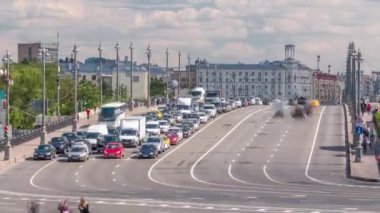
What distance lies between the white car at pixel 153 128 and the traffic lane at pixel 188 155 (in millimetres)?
2958

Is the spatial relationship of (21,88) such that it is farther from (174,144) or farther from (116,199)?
(116,199)

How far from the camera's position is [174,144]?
86.2m

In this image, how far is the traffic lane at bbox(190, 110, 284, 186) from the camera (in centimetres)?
6358

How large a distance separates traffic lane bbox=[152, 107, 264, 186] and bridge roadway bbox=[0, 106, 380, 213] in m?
0.06

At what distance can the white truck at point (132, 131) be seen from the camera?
83.5 m

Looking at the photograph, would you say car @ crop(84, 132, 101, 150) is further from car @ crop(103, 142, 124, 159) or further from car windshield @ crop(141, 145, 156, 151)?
car windshield @ crop(141, 145, 156, 151)

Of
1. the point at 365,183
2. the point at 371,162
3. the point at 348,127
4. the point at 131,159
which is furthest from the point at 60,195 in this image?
the point at 348,127

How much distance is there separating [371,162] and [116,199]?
1112 inches

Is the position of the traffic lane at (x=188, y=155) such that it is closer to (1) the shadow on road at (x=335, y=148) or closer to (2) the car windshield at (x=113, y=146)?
(2) the car windshield at (x=113, y=146)

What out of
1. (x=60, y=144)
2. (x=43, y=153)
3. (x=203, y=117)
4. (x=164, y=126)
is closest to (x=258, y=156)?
(x=60, y=144)

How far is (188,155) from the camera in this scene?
253 ft

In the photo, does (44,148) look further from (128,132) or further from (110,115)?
(110,115)

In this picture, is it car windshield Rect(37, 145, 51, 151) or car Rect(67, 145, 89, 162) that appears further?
car windshield Rect(37, 145, 51, 151)

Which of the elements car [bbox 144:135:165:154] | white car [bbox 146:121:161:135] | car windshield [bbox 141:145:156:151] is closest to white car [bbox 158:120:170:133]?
white car [bbox 146:121:161:135]
